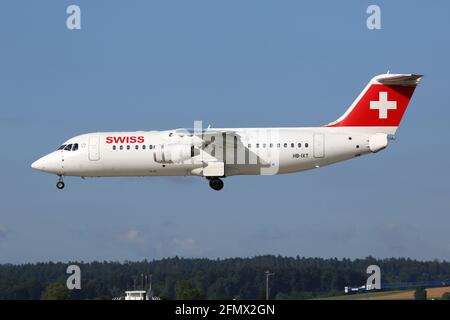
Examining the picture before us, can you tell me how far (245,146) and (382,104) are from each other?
21.9 ft

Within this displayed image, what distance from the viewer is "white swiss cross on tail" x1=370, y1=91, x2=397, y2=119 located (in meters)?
49.4

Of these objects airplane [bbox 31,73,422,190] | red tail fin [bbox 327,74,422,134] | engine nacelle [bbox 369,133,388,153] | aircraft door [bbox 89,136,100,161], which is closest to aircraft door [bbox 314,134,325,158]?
airplane [bbox 31,73,422,190]

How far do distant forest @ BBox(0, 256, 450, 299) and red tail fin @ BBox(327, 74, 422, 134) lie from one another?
20.7 ft

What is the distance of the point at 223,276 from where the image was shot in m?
44.9

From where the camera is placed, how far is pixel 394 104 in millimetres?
49625

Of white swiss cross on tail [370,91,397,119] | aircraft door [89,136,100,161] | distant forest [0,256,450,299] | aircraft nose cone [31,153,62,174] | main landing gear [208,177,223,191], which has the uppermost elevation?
white swiss cross on tail [370,91,397,119]

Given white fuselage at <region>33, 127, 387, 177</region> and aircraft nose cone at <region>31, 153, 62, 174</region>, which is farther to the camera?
aircraft nose cone at <region>31, 153, 62, 174</region>

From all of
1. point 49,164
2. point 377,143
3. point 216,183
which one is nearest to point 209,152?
point 216,183

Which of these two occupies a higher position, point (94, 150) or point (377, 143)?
point (94, 150)

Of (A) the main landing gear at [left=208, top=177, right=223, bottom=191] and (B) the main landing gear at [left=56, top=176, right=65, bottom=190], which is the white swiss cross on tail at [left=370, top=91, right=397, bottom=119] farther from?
(B) the main landing gear at [left=56, top=176, right=65, bottom=190]

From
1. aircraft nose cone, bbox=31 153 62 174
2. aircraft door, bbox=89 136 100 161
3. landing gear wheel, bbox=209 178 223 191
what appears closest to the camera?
landing gear wheel, bbox=209 178 223 191

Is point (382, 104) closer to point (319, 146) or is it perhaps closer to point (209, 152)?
point (319, 146)

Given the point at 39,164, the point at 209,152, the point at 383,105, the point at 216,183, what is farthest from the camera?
the point at 39,164
